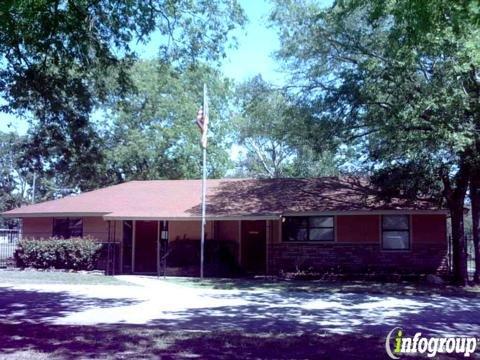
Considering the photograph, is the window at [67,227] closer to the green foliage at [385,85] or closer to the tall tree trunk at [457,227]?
the green foliage at [385,85]

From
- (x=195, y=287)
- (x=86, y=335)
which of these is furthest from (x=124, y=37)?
(x=195, y=287)

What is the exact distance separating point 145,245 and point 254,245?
475cm

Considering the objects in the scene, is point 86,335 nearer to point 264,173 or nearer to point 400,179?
point 400,179

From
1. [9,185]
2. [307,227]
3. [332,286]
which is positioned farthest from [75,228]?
[9,185]

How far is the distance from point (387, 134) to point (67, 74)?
9372 mm

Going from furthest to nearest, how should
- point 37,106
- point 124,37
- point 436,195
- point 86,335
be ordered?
point 436,195, point 37,106, point 124,37, point 86,335

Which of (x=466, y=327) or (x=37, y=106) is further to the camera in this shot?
(x=37, y=106)

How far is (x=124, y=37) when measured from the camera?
12.6 metres

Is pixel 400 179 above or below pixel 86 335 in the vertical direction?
above

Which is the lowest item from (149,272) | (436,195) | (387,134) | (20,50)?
(149,272)

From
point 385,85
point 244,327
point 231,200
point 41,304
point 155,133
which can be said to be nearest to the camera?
point 244,327

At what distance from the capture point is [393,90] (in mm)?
16109

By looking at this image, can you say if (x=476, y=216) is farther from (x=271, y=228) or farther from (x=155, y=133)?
(x=155, y=133)

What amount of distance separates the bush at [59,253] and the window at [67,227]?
45.1 inches
